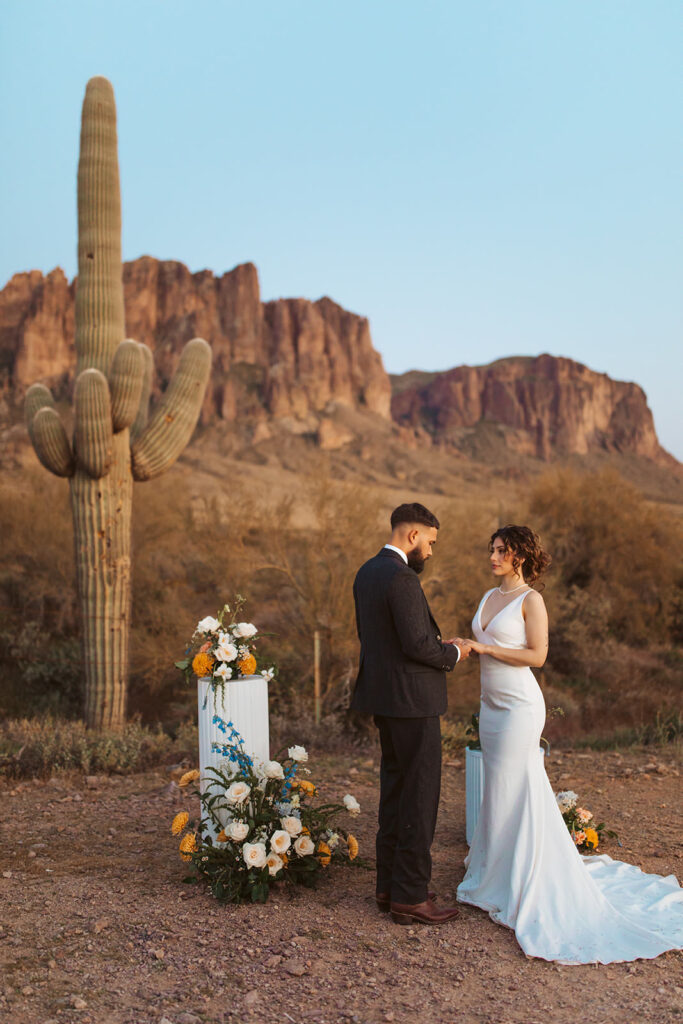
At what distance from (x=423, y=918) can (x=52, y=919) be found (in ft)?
5.97

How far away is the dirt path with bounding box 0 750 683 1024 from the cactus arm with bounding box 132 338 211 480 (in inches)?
211

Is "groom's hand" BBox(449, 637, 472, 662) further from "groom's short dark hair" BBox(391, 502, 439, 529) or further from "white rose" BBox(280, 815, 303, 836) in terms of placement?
"white rose" BBox(280, 815, 303, 836)

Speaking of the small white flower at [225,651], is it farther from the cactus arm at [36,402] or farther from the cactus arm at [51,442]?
the cactus arm at [36,402]

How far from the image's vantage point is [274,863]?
4.30m

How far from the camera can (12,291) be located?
7838 cm

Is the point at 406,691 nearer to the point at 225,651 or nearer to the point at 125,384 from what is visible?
the point at 225,651


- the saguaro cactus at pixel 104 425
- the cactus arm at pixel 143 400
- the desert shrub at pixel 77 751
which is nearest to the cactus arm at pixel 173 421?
the saguaro cactus at pixel 104 425

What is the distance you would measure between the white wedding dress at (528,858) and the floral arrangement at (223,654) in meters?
1.25

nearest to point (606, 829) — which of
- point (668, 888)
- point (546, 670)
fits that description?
point (668, 888)

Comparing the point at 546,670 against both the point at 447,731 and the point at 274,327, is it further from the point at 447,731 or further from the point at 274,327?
the point at 274,327

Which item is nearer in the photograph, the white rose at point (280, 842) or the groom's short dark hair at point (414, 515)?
the groom's short dark hair at point (414, 515)

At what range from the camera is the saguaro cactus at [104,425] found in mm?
9641

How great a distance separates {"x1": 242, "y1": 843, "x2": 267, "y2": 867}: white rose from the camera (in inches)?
164

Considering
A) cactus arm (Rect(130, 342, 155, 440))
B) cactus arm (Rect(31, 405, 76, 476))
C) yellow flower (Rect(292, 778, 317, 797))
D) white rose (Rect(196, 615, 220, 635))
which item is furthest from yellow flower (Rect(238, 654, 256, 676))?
cactus arm (Rect(130, 342, 155, 440))
